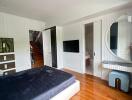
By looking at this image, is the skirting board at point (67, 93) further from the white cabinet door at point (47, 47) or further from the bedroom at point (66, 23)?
the white cabinet door at point (47, 47)

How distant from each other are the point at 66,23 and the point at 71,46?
3.43 ft

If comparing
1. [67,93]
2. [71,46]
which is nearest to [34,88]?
[67,93]

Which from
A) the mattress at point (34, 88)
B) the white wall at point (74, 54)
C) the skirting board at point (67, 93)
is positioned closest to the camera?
the mattress at point (34, 88)

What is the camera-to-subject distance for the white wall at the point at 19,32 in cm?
341

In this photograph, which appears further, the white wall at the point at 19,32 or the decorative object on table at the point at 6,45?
the white wall at the point at 19,32

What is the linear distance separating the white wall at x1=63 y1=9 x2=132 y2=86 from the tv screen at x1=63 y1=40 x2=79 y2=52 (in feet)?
0.62

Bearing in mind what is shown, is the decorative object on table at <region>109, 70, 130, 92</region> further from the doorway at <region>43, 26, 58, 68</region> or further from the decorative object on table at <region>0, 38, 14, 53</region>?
the decorative object on table at <region>0, 38, 14, 53</region>

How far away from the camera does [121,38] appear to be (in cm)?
262

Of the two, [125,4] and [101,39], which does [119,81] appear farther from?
[125,4]

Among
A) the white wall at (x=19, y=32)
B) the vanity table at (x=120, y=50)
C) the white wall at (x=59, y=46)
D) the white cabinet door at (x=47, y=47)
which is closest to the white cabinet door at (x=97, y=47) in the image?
the vanity table at (x=120, y=50)

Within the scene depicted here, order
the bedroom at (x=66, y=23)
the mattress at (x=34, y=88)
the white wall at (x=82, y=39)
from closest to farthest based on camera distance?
the mattress at (x=34, y=88)
the bedroom at (x=66, y=23)
the white wall at (x=82, y=39)

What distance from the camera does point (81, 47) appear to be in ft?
12.3

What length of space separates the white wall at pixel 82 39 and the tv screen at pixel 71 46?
189mm

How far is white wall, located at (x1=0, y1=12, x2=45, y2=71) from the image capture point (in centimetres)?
341
